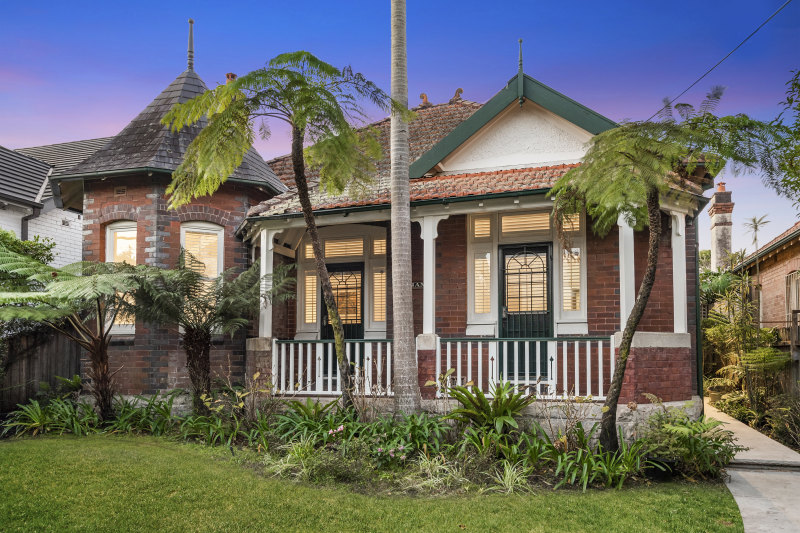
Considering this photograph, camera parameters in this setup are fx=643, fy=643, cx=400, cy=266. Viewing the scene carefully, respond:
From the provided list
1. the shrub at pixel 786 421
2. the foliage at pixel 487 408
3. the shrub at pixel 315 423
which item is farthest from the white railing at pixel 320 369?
the shrub at pixel 786 421

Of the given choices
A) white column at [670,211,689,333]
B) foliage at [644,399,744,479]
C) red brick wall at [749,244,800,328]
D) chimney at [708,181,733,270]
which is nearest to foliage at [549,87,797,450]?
foliage at [644,399,744,479]

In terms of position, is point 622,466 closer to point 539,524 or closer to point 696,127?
point 539,524

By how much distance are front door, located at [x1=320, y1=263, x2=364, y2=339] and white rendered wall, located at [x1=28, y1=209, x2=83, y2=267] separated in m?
6.77

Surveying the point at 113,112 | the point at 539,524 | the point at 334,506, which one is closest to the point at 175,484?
the point at 334,506

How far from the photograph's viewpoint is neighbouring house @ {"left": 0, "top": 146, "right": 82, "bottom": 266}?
45.9 feet

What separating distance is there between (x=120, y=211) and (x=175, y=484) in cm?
629

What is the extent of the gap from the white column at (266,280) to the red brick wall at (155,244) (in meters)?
0.81

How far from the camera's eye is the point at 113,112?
13594mm

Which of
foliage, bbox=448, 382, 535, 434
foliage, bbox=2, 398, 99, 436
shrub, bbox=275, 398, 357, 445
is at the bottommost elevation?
foliage, bbox=2, 398, 99, 436

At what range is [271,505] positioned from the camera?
605 cm

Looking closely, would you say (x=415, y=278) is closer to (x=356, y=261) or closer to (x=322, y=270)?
(x=356, y=261)

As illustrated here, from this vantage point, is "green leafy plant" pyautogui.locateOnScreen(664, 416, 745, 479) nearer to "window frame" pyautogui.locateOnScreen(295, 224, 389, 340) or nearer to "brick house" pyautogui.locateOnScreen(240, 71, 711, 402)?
"brick house" pyautogui.locateOnScreen(240, 71, 711, 402)

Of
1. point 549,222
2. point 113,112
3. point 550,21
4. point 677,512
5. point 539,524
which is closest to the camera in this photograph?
point 539,524

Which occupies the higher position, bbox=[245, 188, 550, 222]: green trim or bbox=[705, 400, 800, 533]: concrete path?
bbox=[245, 188, 550, 222]: green trim
